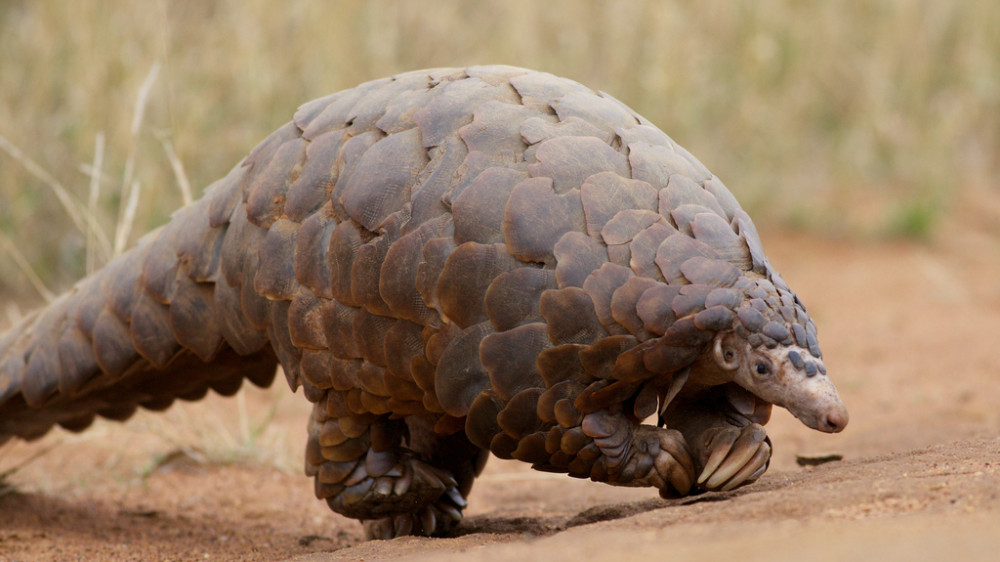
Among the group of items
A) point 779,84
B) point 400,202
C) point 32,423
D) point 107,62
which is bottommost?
point 32,423

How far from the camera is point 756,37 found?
984 cm

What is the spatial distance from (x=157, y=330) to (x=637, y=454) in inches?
68.4

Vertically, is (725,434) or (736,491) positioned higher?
(725,434)

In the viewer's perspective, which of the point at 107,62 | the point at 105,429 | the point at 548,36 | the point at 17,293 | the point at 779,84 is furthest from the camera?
the point at 779,84

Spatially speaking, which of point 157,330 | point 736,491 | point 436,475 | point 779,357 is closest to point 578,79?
point 157,330

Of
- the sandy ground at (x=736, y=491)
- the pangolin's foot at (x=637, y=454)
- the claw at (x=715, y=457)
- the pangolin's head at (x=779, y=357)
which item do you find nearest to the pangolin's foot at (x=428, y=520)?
the sandy ground at (x=736, y=491)

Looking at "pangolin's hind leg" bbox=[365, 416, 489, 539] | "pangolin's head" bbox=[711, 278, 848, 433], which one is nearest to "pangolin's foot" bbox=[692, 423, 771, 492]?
"pangolin's head" bbox=[711, 278, 848, 433]

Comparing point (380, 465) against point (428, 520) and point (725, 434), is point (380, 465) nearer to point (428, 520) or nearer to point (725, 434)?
point (428, 520)

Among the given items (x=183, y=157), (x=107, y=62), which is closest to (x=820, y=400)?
(x=183, y=157)

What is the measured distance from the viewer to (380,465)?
3438 millimetres

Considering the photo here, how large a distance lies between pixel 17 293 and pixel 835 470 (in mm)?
6585

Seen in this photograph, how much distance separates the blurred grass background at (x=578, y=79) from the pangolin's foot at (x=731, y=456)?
3.29 m

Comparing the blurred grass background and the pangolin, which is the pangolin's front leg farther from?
the blurred grass background

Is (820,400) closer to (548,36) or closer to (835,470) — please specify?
(835,470)
